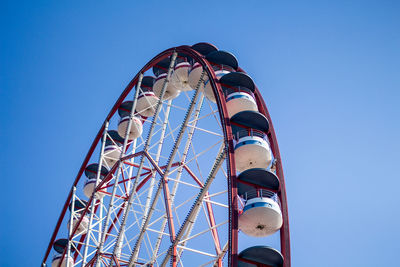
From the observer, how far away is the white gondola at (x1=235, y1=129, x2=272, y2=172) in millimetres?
11383

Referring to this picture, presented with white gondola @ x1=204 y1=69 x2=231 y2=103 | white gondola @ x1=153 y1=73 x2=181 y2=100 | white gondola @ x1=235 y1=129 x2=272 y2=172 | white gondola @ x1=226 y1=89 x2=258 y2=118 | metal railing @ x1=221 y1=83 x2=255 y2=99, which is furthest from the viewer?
white gondola @ x1=153 y1=73 x2=181 y2=100

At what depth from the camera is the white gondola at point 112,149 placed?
64.7 ft

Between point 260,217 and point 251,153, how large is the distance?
180 cm

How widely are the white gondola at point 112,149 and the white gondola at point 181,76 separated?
14.2 feet

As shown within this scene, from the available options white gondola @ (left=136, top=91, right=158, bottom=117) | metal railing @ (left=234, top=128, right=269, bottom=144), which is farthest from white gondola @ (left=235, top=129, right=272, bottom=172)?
white gondola @ (left=136, top=91, right=158, bottom=117)

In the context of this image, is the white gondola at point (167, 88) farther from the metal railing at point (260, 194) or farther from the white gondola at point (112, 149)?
the metal railing at point (260, 194)

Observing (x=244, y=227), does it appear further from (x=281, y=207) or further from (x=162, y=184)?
(x=162, y=184)

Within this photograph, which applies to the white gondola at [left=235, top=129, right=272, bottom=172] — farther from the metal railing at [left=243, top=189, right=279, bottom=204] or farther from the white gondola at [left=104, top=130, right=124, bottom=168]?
the white gondola at [left=104, top=130, right=124, bottom=168]

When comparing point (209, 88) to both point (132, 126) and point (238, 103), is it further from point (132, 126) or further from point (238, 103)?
point (132, 126)

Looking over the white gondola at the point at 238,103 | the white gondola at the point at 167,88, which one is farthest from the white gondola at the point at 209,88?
the white gondola at the point at 167,88

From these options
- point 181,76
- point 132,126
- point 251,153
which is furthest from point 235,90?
point 132,126

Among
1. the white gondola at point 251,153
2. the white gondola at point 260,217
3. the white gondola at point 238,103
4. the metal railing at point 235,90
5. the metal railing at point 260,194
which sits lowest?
the white gondola at point 260,217

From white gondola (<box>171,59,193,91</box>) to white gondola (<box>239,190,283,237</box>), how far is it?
22.1 ft

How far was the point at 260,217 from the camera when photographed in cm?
1029
